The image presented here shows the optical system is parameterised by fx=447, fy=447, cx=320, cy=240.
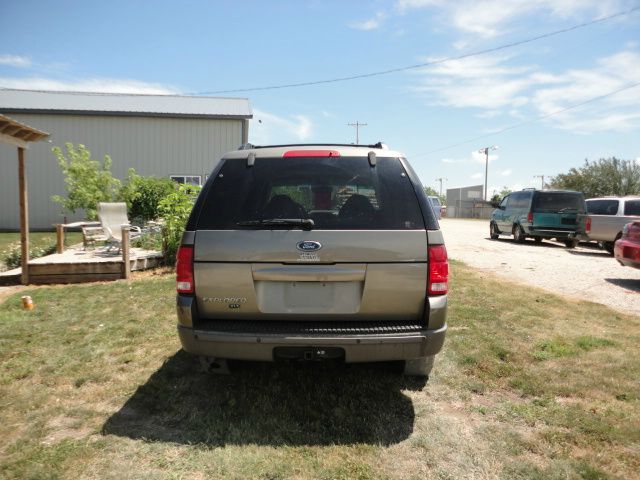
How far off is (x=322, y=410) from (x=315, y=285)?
1.02 meters

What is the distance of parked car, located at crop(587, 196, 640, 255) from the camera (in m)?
12.9

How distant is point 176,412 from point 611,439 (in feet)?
9.71

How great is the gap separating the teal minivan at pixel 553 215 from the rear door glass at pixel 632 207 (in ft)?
3.97

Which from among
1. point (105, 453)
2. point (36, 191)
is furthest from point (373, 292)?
point (36, 191)

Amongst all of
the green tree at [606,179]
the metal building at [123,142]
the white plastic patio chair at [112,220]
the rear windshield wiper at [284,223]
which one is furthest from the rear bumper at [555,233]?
the green tree at [606,179]

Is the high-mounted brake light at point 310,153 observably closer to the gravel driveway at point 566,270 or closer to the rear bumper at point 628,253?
the gravel driveway at point 566,270

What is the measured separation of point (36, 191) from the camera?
19.9 m

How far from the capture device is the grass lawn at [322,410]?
261 centimetres

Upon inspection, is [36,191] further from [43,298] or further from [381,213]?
[381,213]

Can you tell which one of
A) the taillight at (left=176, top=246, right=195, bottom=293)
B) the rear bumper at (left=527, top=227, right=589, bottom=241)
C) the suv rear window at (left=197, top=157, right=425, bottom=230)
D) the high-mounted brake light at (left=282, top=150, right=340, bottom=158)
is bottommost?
the rear bumper at (left=527, top=227, right=589, bottom=241)

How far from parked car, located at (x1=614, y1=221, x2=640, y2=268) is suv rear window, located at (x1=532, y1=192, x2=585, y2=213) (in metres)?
7.46

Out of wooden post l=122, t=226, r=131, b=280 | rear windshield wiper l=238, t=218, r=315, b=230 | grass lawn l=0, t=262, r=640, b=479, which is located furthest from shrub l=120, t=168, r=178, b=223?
rear windshield wiper l=238, t=218, r=315, b=230

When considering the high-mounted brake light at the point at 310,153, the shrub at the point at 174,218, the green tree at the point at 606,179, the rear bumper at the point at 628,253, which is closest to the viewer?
the high-mounted brake light at the point at 310,153

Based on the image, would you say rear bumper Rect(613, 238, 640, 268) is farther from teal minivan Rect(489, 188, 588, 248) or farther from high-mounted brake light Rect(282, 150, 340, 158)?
high-mounted brake light Rect(282, 150, 340, 158)
